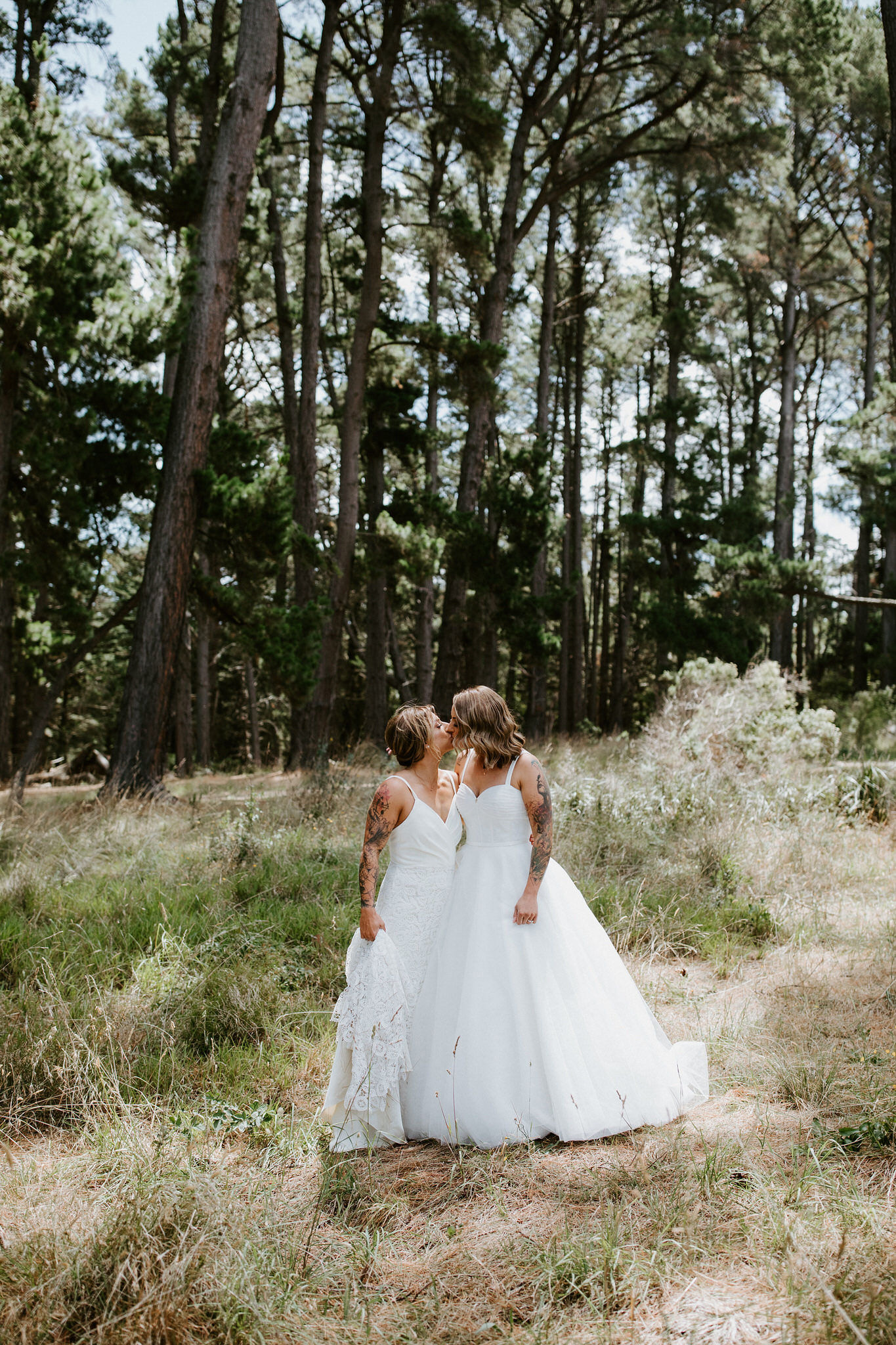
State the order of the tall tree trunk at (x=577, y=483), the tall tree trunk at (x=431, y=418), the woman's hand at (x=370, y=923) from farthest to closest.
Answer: the tall tree trunk at (x=577, y=483) → the tall tree trunk at (x=431, y=418) → the woman's hand at (x=370, y=923)

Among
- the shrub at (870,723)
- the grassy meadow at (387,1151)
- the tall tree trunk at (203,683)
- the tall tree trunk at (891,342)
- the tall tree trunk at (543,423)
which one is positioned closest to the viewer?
the grassy meadow at (387,1151)

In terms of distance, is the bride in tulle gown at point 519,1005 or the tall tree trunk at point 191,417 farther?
the tall tree trunk at point 191,417

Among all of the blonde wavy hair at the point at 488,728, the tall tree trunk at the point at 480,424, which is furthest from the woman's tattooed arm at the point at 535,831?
the tall tree trunk at the point at 480,424

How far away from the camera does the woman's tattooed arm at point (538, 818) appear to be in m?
3.70

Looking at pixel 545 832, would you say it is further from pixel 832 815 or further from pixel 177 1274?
pixel 832 815

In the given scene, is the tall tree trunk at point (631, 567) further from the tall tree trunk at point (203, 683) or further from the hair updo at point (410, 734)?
the hair updo at point (410, 734)

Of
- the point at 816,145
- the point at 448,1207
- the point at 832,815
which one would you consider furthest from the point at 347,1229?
the point at 816,145

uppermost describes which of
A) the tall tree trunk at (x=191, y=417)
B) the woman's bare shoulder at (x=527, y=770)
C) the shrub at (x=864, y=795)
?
the tall tree trunk at (x=191, y=417)

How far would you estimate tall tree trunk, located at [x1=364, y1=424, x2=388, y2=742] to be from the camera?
637 inches

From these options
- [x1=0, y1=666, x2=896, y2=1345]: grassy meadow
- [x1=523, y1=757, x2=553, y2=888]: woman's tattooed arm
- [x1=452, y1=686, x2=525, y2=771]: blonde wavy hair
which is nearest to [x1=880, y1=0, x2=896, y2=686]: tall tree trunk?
[x1=452, y1=686, x2=525, y2=771]: blonde wavy hair

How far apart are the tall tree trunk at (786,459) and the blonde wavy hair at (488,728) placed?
14.6 meters

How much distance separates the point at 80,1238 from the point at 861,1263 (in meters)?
2.39

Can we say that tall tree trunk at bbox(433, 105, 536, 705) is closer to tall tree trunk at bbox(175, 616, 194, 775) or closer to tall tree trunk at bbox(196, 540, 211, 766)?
tall tree trunk at bbox(175, 616, 194, 775)

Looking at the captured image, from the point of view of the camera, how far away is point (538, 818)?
3.76 meters
